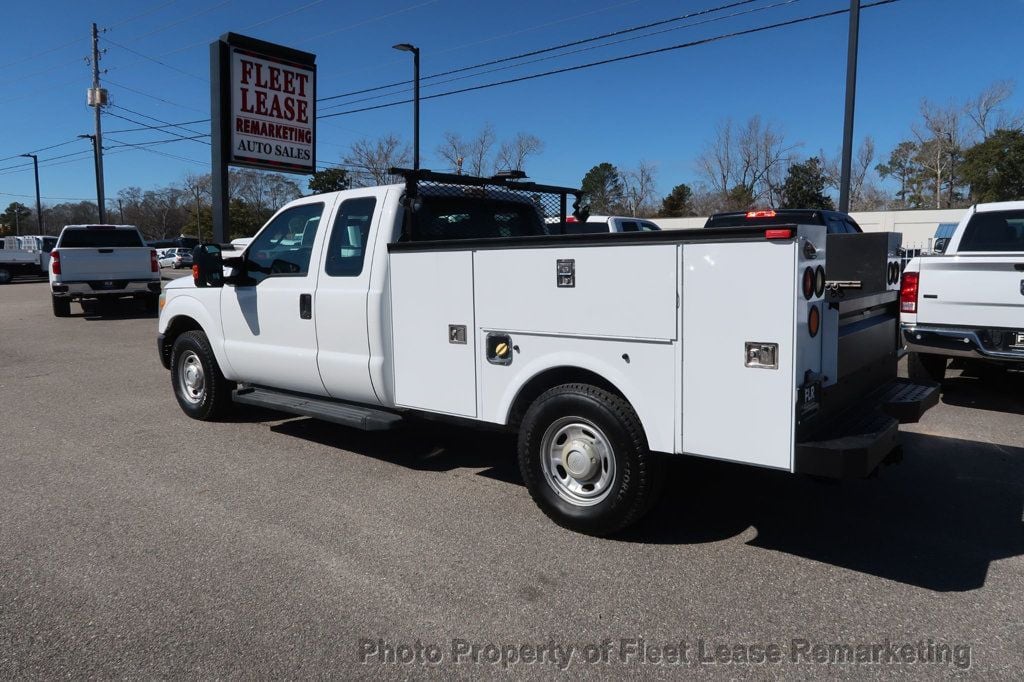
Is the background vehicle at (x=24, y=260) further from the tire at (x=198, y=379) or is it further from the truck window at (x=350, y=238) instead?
the truck window at (x=350, y=238)

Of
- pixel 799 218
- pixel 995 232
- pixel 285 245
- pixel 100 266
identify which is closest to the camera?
pixel 285 245

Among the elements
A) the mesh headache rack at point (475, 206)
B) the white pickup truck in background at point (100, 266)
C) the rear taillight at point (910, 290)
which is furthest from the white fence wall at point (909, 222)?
the mesh headache rack at point (475, 206)

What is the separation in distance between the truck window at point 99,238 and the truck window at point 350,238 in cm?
1395

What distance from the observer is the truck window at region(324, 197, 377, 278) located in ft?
18.2

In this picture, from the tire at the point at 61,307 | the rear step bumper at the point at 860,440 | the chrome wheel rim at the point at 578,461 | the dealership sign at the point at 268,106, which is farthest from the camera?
the tire at the point at 61,307

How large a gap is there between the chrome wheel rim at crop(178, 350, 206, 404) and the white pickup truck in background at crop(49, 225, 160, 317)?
11.3 metres

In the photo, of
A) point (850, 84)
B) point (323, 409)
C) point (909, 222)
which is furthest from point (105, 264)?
point (909, 222)

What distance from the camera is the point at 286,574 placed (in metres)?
3.98

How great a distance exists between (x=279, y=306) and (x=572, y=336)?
113 inches

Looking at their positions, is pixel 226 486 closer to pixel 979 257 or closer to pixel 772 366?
pixel 772 366

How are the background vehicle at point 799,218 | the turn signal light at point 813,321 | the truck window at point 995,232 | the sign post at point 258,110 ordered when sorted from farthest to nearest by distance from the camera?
1. the sign post at point 258,110
2. the background vehicle at point 799,218
3. the truck window at point 995,232
4. the turn signal light at point 813,321

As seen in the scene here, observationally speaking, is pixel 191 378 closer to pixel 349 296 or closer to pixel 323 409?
pixel 323 409

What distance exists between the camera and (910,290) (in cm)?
772

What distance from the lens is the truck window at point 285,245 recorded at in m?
6.08
